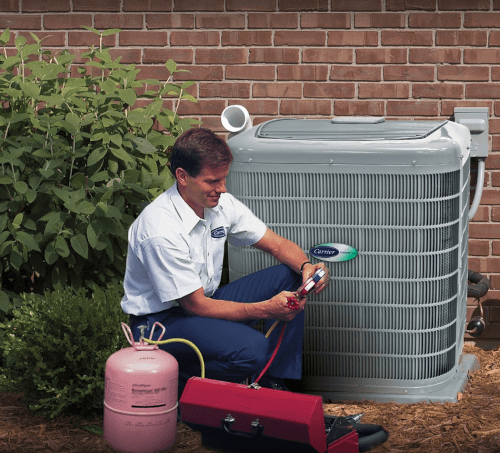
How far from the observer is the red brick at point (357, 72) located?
475 cm

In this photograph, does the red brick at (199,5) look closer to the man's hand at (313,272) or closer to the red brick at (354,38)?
the red brick at (354,38)

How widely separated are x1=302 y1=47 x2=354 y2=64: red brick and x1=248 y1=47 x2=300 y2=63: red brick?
2.3 inches

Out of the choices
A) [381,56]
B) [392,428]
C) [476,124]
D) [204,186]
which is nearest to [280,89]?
[381,56]

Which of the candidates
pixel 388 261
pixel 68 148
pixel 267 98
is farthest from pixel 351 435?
pixel 267 98

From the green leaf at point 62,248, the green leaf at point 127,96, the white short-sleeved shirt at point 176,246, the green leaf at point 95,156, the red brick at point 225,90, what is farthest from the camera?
the red brick at point 225,90

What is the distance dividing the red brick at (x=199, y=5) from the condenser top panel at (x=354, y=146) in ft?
3.76

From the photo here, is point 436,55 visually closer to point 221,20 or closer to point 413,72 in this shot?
point 413,72

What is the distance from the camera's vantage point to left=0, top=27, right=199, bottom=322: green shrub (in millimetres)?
3850

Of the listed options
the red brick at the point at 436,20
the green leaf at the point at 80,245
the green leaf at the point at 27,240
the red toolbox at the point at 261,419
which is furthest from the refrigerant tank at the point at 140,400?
the red brick at the point at 436,20

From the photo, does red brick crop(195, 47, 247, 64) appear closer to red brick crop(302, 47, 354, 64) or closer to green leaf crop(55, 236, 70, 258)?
red brick crop(302, 47, 354, 64)

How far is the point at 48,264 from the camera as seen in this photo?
4.06m

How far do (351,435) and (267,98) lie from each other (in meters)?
2.30

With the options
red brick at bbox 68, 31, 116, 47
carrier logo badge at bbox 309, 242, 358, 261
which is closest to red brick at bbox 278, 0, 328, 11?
red brick at bbox 68, 31, 116, 47

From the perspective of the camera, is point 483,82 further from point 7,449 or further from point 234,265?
point 7,449
